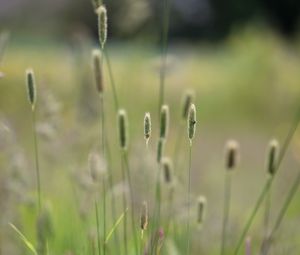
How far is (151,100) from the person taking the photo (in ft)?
21.9

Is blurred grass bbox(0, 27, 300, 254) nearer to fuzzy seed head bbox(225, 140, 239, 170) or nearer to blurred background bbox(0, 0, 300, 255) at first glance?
blurred background bbox(0, 0, 300, 255)

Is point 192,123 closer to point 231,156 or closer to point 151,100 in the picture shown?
point 231,156

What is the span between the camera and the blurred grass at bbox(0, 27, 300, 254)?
94.7 inches

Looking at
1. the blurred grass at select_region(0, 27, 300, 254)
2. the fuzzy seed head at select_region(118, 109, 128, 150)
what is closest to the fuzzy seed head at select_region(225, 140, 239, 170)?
the fuzzy seed head at select_region(118, 109, 128, 150)

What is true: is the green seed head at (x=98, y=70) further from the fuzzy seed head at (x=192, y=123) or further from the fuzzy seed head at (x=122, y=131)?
the fuzzy seed head at (x=192, y=123)

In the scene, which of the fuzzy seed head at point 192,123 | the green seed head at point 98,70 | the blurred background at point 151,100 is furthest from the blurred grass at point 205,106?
the fuzzy seed head at point 192,123

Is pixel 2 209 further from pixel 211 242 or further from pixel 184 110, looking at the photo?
pixel 211 242

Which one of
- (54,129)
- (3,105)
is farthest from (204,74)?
(54,129)

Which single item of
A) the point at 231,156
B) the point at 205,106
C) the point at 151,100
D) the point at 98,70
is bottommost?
the point at 205,106

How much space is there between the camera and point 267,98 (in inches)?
265

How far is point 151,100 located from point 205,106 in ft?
1.87

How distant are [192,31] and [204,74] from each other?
652cm

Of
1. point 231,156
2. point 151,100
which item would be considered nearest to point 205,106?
point 151,100

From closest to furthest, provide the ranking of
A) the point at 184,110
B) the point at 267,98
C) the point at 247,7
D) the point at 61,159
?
the point at 184,110
the point at 61,159
the point at 267,98
the point at 247,7
